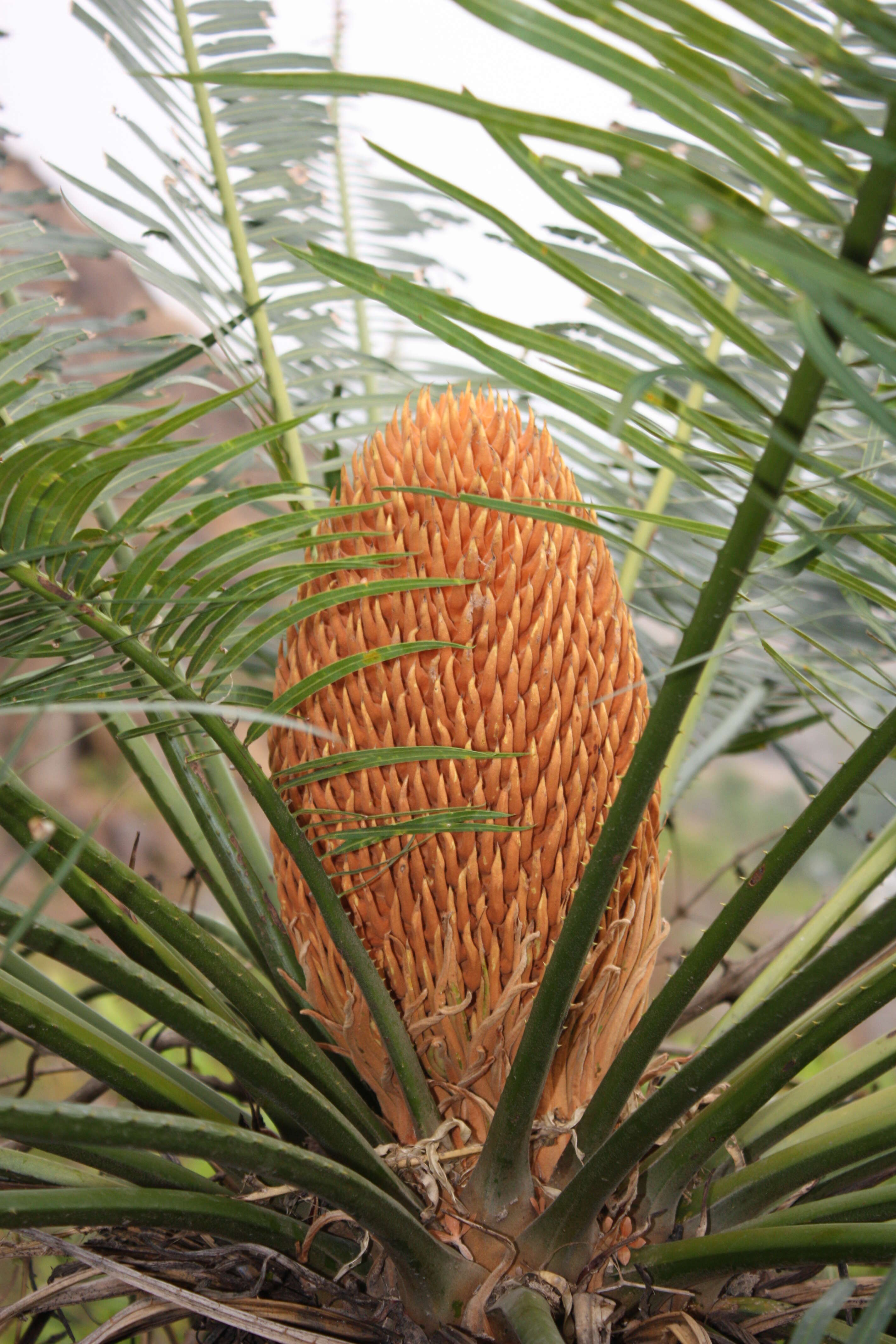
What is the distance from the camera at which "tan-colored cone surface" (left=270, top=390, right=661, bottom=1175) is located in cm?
44

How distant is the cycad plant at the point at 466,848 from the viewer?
300 millimetres

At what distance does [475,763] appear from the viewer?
436 mm

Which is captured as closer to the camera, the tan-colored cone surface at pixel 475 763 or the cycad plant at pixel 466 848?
the cycad plant at pixel 466 848

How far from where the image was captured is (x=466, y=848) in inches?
17.3

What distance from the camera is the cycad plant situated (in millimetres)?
300

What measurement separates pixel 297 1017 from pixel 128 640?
29cm

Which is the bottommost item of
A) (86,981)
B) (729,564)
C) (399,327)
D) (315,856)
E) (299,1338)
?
(86,981)

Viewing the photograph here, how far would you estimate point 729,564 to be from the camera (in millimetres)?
284

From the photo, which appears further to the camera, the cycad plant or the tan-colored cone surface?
the tan-colored cone surface

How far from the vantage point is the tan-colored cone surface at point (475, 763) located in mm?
437

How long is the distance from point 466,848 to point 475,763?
0.04 metres

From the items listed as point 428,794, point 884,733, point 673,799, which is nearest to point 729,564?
point 884,733

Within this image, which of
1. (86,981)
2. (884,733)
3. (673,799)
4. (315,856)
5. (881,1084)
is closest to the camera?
(884,733)

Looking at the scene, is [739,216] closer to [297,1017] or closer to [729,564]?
[729,564]
